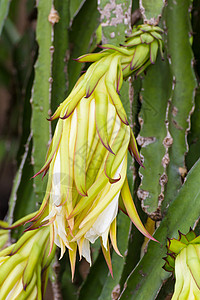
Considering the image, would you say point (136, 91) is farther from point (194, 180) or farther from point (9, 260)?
point (9, 260)

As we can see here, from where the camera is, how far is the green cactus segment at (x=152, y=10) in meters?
0.59

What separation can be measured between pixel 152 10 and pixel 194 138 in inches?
8.2

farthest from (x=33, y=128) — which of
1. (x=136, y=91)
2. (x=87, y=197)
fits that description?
(x=87, y=197)

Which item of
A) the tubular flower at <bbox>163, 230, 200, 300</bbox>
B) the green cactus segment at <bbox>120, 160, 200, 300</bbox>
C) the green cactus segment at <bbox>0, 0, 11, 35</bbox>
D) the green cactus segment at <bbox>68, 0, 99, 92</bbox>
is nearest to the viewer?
the tubular flower at <bbox>163, 230, 200, 300</bbox>

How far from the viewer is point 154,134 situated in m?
0.59

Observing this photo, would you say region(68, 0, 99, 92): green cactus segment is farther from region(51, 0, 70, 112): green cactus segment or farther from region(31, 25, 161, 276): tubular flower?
region(31, 25, 161, 276): tubular flower

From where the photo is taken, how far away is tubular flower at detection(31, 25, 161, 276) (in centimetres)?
42

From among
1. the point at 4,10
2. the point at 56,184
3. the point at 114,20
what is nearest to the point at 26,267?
the point at 56,184

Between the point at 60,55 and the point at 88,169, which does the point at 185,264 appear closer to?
the point at 88,169

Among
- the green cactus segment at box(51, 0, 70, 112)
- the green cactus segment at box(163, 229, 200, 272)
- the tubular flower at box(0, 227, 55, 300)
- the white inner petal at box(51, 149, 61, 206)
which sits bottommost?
the tubular flower at box(0, 227, 55, 300)

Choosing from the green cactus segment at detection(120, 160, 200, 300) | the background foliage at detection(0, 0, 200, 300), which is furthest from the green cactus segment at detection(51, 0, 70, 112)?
the green cactus segment at detection(120, 160, 200, 300)

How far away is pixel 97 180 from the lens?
0.43 m

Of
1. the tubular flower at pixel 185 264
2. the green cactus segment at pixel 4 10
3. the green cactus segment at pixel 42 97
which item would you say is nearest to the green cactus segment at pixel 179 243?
the tubular flower at pixel 185 264

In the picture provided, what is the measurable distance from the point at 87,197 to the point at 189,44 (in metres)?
0.34
